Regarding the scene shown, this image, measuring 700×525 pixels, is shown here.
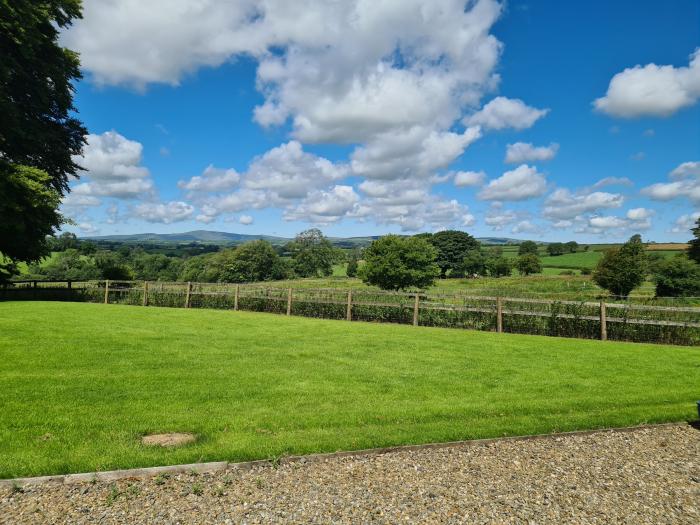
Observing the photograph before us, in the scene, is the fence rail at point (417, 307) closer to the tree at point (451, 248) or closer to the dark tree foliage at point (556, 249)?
the tree at point (451, 248)

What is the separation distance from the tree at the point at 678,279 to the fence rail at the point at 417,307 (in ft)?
62.3

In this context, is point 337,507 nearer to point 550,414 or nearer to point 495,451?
point 495,451

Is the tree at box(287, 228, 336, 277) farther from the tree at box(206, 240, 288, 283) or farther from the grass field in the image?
the grass field

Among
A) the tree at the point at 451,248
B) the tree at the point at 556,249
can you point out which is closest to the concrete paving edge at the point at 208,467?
the tree at the point at 451,248

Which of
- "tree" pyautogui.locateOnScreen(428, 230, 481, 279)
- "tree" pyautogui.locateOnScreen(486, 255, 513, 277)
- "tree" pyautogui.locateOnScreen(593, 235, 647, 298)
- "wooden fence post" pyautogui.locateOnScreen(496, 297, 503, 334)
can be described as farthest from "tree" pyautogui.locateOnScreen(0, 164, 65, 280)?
"tree" pyautogui.locateOnScreen(486, 255, 513, 277)

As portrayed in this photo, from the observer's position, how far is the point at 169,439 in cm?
484

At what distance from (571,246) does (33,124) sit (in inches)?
3967

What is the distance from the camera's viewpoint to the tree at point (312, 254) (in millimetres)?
90750

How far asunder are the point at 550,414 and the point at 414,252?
32.2 meters

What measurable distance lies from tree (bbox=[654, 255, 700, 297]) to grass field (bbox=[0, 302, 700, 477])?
20444mm

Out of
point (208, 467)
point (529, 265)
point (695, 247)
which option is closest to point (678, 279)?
point (695, 247)

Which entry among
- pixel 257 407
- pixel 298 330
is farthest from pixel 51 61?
pixel 257 407

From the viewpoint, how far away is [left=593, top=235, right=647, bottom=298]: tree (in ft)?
114

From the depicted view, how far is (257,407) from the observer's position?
6.01m
